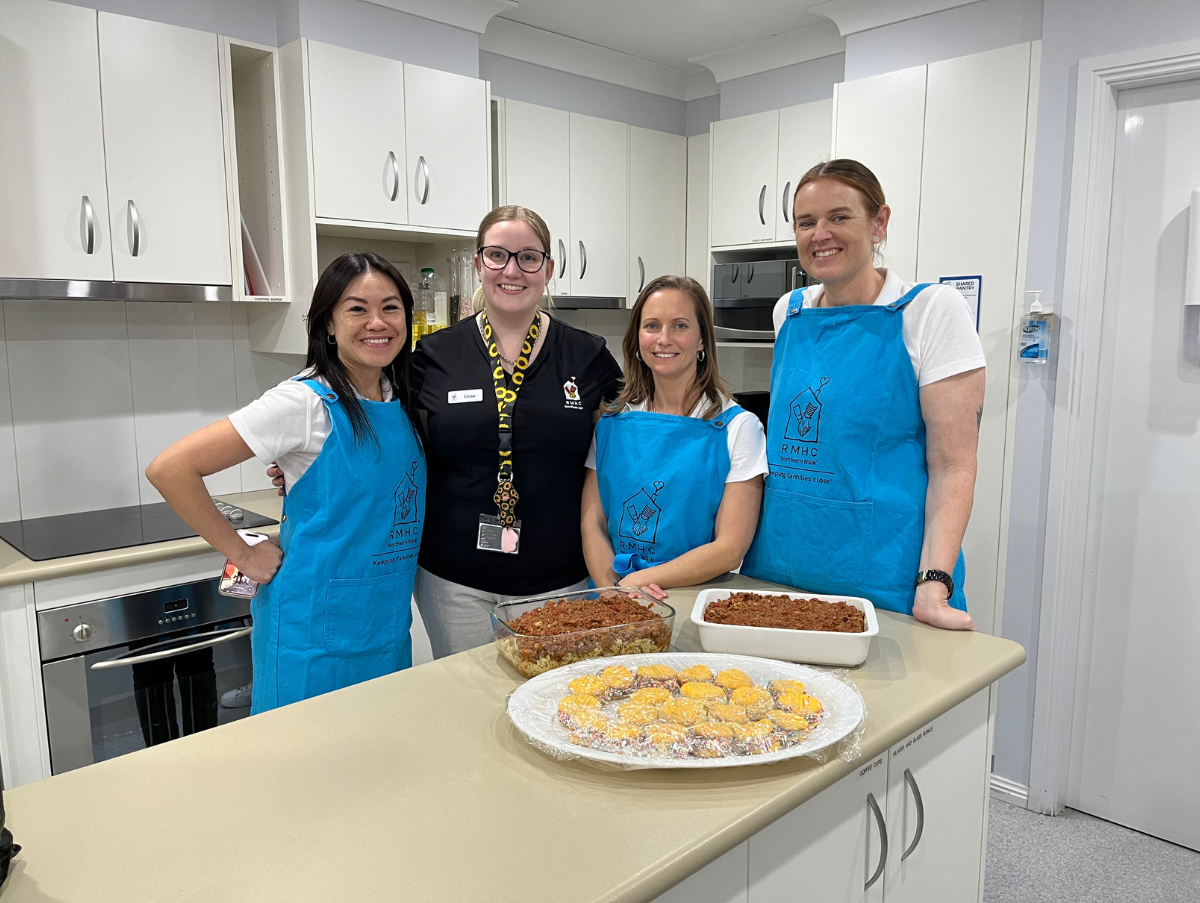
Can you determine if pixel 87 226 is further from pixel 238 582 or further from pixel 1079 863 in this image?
pixel 1079 863

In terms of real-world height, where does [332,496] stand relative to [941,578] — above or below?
above

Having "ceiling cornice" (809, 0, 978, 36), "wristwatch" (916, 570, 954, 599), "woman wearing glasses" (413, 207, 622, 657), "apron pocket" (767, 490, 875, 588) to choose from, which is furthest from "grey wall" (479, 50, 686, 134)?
"wristwatch" (916, 570, 954, 599)

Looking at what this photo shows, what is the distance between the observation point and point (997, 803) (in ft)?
9.52

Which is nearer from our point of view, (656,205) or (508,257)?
(508,257)

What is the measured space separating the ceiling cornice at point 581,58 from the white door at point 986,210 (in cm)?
149

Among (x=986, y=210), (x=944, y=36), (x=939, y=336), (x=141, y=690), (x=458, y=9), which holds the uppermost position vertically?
(x=458, y=9)

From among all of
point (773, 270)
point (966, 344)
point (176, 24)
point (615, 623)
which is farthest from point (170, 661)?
point (773, 270)

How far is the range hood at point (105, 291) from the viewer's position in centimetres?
226

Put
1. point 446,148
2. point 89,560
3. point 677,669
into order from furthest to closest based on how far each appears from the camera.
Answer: point 446,148 → point 89,560 → point 677,669

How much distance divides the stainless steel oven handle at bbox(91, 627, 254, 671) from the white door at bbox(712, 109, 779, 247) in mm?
2397

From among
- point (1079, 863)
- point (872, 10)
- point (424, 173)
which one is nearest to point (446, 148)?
point (424, 173)

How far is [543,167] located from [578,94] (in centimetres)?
57

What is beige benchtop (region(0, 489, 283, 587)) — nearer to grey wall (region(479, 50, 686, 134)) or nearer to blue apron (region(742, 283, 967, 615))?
blue apron (region(742, 283, 967, 615))

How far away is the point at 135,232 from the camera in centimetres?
244
